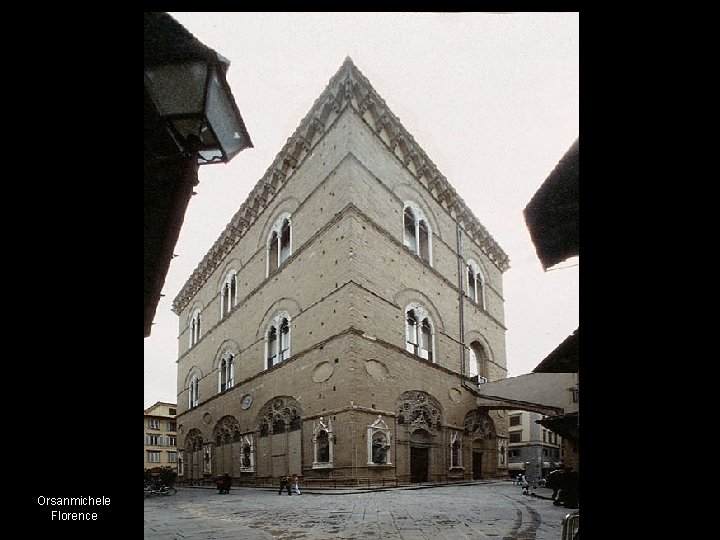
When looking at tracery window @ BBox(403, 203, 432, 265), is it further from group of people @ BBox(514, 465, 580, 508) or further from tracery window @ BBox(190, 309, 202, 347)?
tracery window @ BBox(190, 309, 202, 347)

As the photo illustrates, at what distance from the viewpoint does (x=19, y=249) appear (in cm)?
194

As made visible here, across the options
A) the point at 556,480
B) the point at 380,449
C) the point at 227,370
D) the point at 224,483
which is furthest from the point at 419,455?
the point at 227,370

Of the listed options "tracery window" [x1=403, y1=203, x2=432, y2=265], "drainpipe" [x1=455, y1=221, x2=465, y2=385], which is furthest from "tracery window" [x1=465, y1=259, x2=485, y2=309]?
"tracery window" [x1=403, y1=203, x2=432, y2=265]

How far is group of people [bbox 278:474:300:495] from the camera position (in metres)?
8.29

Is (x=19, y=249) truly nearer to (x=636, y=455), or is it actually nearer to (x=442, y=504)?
(x=636, y=455)

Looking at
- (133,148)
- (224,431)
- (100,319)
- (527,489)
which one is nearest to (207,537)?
(100,319)

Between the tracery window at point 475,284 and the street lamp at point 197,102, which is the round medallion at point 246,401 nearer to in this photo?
the tracery window at point 475,284

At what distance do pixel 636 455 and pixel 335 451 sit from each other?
673 centimetres

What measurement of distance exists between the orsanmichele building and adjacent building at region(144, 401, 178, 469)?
27cm

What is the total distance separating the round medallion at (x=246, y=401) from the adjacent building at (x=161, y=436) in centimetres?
128

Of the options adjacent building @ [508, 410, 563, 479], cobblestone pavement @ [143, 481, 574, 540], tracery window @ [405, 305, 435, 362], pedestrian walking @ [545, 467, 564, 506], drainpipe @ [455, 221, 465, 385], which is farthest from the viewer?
adjacent building @ [508, 410, 563, 479]

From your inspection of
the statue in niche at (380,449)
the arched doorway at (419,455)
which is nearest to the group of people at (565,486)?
the arched doorway at (419,455)

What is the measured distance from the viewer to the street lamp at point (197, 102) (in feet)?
8.13

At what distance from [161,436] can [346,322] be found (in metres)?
3.64
